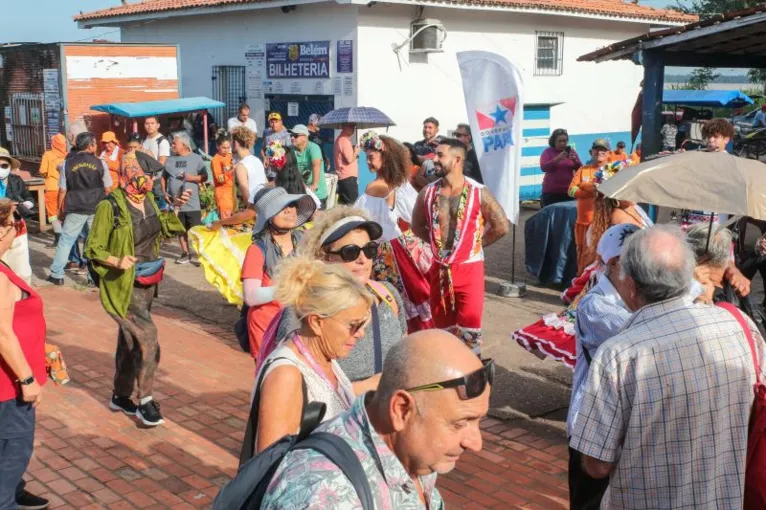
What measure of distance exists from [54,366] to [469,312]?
2.99 m

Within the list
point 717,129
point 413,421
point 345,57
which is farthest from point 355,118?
point 413,421

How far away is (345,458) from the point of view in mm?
2064

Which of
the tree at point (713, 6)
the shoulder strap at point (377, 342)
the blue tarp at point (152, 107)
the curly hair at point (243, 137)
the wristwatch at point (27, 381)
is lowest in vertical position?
the wristwatch at point (27, 381)

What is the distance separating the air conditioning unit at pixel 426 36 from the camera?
18031 mm

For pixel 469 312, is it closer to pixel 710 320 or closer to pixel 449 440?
pixel 710 320

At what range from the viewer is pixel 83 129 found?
12289 mm

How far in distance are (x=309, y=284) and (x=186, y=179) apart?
955 centimetres

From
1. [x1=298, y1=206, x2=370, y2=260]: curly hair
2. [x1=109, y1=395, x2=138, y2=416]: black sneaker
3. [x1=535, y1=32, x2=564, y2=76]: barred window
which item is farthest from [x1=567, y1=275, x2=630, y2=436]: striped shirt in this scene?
[x1=535, y1=32, x2=564, y2=76]: barred window

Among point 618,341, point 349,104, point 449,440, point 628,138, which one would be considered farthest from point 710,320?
point 628,138

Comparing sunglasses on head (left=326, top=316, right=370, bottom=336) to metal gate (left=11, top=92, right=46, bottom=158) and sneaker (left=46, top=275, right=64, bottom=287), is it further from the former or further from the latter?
metal gate (left=11, top=92, right=46, bottom=158)

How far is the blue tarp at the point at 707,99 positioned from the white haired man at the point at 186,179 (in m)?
18.5

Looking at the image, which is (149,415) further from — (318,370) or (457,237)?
(318,370)

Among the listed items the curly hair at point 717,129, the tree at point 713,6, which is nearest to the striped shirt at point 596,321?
the curly hair at point 717,129

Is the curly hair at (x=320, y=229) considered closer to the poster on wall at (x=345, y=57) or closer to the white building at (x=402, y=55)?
the white building at (x=402, y=55)
